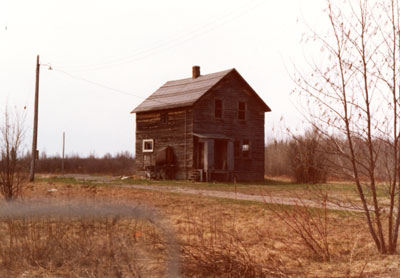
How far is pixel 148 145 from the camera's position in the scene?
29250 millimetres

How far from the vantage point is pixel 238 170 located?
27.6 m

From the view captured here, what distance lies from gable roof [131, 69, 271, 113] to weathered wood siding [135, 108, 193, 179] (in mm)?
438

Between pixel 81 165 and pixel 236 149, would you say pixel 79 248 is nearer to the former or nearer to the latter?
pixel 236 149

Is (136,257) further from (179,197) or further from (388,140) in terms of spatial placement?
(179,197)

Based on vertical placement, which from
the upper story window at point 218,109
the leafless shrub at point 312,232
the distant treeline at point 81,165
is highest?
the upper story window at point 218,109

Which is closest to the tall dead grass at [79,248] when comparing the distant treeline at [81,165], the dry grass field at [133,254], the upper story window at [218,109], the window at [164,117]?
the dry grass field at [133,254]

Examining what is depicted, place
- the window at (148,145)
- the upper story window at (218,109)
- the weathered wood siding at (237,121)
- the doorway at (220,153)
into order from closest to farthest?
the weathered wood siding at (237,121), the doorway at (220,153), the upper story window at (218,109), the window at (148,145)

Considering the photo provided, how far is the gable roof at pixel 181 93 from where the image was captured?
Answer: 26641 mm

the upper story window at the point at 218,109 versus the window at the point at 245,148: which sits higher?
the upper story window at the point at 218,109

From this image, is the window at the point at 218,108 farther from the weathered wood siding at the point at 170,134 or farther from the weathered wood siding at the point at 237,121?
the weathered wood siding at the point at 170,134

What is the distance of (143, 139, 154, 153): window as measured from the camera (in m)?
28.7

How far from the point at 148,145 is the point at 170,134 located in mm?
2585

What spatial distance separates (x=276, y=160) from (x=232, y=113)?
12055mm

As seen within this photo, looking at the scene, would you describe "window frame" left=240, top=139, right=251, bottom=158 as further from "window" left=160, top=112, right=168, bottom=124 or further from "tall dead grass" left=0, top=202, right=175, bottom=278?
"tall dead grass" left=0, top=202, right=175, bottom=278
